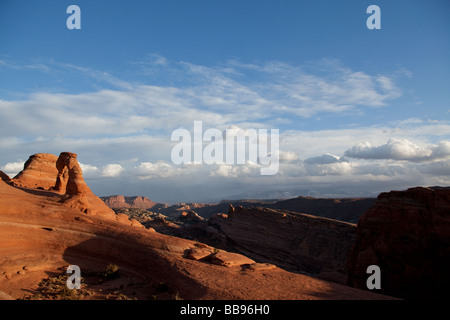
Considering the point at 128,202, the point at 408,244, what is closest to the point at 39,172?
the point at 408,244

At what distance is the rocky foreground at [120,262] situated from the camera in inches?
491

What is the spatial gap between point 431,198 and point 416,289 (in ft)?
22.4

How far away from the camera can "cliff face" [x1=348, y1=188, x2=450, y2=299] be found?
62.8 ft

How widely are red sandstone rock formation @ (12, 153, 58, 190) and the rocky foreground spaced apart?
46.9ft

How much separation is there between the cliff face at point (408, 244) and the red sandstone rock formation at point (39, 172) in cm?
3502

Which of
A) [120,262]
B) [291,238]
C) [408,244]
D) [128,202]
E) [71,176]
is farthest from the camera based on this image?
[128,202]

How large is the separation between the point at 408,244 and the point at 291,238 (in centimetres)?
2119

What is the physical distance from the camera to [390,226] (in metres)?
21.3

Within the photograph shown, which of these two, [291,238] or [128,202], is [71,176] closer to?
[291,238]

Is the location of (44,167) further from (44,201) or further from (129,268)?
(129,268)

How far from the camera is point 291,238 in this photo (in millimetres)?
40531

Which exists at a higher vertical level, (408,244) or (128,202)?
(408,244)

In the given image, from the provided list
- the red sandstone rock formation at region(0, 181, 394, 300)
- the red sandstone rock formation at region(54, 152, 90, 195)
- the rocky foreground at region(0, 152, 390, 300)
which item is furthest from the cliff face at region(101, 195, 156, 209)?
the red sandstone rock formation at region(0, 181, 394, 300)

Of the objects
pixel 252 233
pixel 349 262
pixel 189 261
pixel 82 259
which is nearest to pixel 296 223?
pixel 252 233
